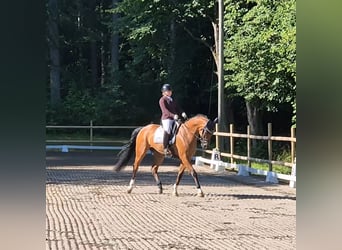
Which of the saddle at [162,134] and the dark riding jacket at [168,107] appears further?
the saddle at [162,134]

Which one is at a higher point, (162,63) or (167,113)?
(162,63)

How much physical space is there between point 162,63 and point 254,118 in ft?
20.2

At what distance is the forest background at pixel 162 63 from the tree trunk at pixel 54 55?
0.15ft

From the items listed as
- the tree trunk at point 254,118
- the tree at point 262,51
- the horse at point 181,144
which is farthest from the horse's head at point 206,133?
the tree trunk at point 254,118

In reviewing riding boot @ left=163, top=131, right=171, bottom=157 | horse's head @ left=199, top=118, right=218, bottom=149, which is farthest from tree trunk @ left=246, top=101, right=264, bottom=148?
horse's head @ left=199, top=118, right=218, bottom=149

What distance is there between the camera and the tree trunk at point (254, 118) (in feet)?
61.3

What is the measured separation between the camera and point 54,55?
26.5 meters

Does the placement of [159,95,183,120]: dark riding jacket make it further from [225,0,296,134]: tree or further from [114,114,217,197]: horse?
[225,0,296,134]: tree

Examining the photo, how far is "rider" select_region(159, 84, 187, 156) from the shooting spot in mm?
9625

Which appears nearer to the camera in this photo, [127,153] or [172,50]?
[127,153]

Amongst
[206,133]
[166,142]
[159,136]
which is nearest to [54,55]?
[159,136]

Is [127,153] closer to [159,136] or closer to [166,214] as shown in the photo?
[159,136]

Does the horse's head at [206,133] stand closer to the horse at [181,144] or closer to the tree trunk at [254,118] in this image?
the horse at [181,144]
